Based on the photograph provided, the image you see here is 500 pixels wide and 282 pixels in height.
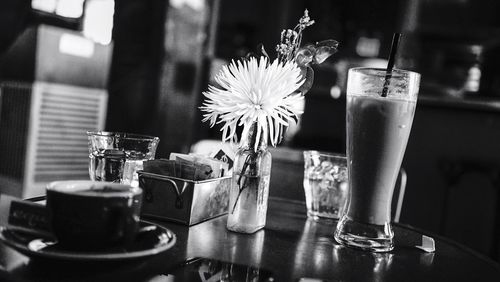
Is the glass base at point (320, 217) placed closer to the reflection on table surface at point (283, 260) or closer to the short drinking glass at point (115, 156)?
the reflection on table surface at point (283, 260)

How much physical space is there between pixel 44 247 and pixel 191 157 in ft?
1.47

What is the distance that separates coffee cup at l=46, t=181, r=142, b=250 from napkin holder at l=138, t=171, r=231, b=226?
0.27 metres

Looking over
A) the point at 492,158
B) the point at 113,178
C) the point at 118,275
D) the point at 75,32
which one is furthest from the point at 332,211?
the point at 75,32

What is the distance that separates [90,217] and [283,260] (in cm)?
31

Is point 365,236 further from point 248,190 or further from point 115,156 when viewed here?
point 115,156

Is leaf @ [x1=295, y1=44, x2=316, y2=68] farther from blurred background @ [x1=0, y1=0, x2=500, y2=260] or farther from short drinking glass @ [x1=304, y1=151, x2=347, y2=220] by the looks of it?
blurred background @ [x1=0, y1=0, x2=500, y2=260]

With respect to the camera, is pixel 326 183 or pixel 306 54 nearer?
pixel 306 54

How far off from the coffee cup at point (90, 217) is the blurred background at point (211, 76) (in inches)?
111

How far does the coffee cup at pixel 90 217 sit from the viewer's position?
2.19 feet

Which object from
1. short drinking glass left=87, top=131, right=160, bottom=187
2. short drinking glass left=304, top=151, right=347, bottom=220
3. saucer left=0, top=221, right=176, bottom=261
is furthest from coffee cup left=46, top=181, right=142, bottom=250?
short drinking glass left=304, top=151, right=347, bottom=220

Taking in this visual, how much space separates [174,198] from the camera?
983 millimetres

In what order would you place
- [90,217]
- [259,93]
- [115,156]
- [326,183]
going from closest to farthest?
[90,217], [259,93], [115,156], [326,183]

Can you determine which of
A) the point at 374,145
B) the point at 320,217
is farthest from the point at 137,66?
the point at 374,145

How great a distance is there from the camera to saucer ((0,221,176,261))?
2.09 feet
